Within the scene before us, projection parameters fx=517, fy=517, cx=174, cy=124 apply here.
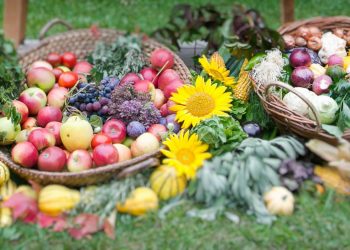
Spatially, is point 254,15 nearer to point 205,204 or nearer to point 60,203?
point 205,204

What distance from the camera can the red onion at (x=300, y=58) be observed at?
109 inches

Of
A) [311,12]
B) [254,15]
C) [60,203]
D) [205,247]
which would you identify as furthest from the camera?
[311,12]

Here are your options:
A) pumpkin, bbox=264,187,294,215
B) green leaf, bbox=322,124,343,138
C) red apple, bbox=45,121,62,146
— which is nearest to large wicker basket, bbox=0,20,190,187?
red apple, bbox=45,121,62,146

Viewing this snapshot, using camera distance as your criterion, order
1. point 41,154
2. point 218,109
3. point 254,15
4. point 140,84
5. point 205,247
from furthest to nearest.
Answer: point 254,15 → point 140,84 → point 218,109 → point 41,154 → point 205,247

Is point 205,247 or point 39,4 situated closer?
point 205,247

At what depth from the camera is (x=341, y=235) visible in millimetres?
2041

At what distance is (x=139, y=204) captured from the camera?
215 centimetres

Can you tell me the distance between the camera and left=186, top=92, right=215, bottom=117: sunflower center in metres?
2.67

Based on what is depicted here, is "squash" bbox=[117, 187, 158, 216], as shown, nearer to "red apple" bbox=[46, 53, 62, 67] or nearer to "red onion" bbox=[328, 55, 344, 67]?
"red onion" bbox=[328, 55, 344, 67]

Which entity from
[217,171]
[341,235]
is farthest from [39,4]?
[341,235]

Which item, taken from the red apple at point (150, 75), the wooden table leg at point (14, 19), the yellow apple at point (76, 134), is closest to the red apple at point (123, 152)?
the yellow apple at point (76, 134)

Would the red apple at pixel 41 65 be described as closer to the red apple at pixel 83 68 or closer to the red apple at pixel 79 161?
the red apple at pixel 83 68

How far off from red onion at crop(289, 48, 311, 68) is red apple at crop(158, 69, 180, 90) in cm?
65

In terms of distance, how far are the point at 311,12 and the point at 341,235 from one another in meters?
3.59
